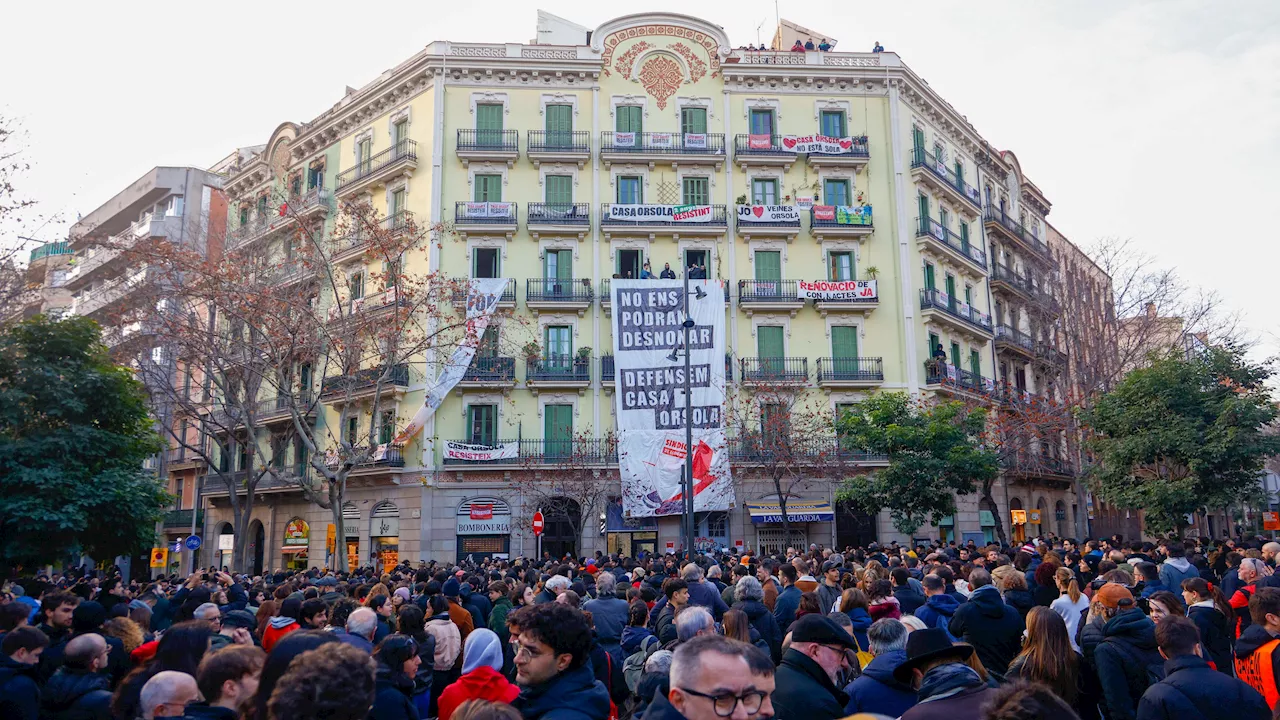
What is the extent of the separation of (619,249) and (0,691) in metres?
31.4

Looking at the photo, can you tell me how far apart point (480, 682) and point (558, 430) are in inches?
1164

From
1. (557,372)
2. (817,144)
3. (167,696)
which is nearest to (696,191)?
(817,144)

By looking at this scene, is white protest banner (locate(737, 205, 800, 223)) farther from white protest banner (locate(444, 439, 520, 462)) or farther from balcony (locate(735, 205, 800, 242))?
white protest banner (locate(444, 439, 520, 462))

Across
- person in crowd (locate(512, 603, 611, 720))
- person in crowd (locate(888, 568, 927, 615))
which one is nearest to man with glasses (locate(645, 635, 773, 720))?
person in crowd (locate(512, 603, 611, 720))

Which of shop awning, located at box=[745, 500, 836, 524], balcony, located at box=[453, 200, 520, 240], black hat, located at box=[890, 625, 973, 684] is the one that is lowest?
black hat, located at box=[890, 625, 973, 684]

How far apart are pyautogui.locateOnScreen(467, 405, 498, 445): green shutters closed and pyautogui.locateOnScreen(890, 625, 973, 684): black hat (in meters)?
30.4

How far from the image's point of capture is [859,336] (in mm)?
36594

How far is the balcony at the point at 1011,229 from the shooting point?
44406mm

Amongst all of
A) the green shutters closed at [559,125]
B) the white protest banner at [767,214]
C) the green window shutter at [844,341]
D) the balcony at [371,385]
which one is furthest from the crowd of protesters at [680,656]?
the green shutters closed at [559,125]

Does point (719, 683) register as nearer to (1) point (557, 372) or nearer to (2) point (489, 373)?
(2) point (489, 373)

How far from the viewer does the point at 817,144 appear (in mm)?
37062

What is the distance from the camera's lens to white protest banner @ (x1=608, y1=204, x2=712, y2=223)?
36062 millimetres

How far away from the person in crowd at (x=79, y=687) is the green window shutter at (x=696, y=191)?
3263cm

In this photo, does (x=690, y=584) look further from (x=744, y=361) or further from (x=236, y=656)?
(x=744, y=361)
